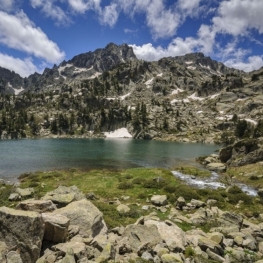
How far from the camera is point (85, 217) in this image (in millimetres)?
15070

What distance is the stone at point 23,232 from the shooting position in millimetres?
11273

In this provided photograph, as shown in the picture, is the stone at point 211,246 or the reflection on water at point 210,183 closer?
the stone at point 211,246

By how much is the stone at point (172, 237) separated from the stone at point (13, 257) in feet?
27.0

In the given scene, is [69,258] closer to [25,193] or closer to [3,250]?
[3,250]

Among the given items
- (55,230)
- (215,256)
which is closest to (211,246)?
(215,256)

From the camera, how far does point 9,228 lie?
11.6 meters

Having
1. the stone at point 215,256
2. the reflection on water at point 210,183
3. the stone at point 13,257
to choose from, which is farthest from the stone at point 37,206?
the reflection on water at point 210,183

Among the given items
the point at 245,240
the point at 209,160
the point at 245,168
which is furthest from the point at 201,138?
the point at 245,240

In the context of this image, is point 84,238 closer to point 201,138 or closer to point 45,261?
point 45,261

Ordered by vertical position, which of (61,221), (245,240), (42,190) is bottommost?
(42,190)

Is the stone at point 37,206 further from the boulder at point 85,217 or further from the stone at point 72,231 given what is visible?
the stone at point 72,231

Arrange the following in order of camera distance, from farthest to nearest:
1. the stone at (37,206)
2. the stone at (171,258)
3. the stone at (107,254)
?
the stone at (37,206) → the stone at (171,258) → the stone at (107,254)

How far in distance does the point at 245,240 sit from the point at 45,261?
1363 cm

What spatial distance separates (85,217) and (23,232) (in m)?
4.42
